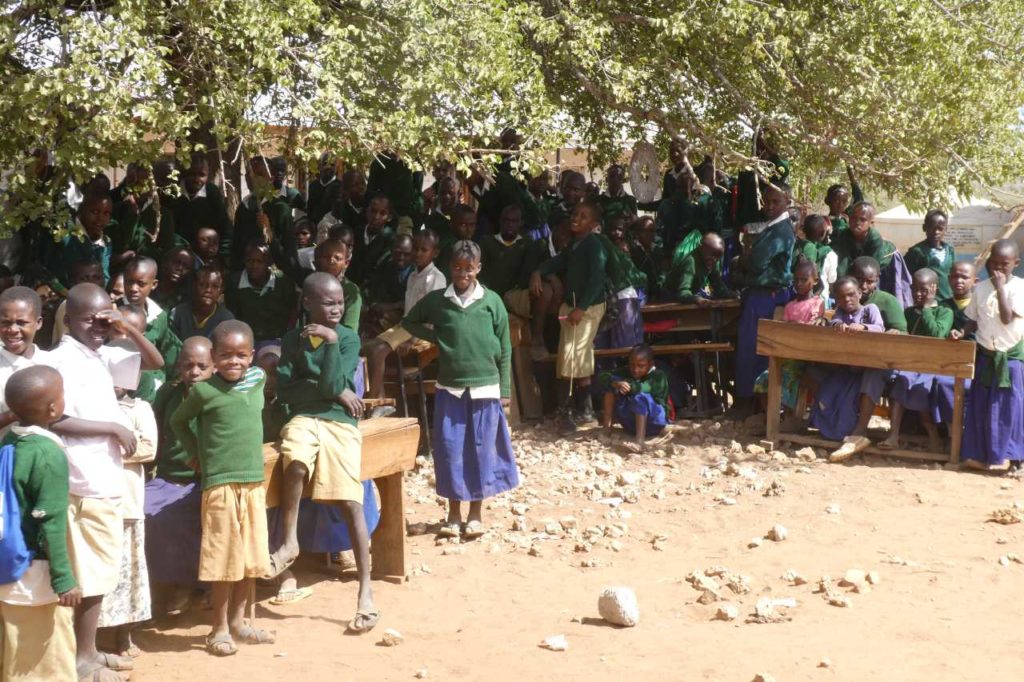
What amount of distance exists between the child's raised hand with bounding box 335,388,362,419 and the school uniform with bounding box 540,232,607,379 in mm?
3973

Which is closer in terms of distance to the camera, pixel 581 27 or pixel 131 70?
pixel 131 70

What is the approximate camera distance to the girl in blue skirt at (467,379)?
24.8 feet

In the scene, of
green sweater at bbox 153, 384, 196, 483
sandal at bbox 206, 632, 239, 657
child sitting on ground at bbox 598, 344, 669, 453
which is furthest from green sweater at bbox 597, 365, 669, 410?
sandal at bbox 206, 632, 239, 657

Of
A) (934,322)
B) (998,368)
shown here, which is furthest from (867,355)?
(998,368)

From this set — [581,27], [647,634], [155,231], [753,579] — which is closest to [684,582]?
[753,579]

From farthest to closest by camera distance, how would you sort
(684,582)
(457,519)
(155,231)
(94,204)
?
(155,231)
(94,204)
(457,519)
(684,582)

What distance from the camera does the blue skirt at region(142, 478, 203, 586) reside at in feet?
20.0

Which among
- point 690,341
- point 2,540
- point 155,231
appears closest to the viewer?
point 2,540

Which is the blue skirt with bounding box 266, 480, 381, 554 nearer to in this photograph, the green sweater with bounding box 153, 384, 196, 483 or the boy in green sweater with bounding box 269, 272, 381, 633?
the boy in green sweater with bounding box 269, 272, 381, 633

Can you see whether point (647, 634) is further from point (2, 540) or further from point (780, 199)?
point (780, 199)

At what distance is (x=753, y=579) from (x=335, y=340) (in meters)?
2.48

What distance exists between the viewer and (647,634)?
6.16m

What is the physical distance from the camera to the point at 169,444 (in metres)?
6.21

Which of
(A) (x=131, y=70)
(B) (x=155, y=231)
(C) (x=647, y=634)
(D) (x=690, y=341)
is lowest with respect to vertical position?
(C) (x=647, y=634)
